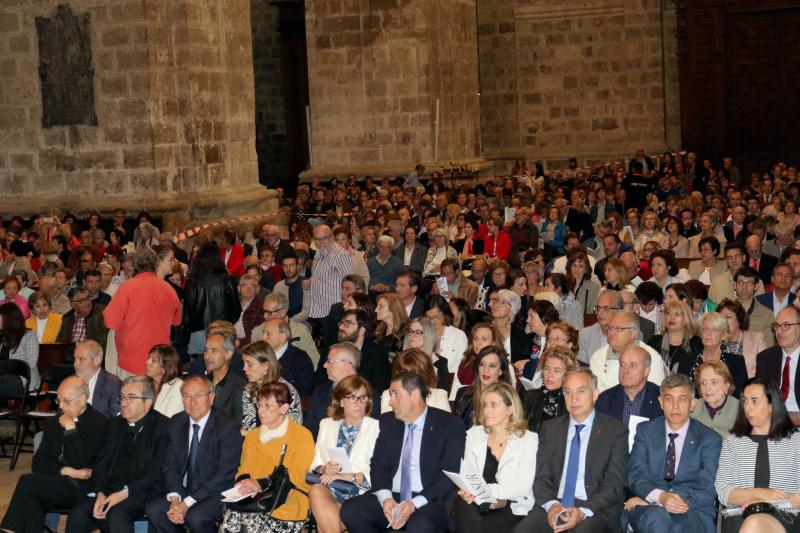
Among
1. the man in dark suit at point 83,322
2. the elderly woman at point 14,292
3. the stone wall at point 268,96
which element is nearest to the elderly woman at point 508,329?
the man in dark suit at point 83,322

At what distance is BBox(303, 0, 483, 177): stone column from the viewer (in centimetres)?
2302

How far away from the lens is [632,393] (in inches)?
321

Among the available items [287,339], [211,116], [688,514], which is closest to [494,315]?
[287,339]

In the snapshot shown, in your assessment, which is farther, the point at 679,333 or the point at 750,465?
the point at 679,333

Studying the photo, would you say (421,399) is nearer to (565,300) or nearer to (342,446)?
(342,446)

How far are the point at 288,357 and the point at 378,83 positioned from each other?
13983mm

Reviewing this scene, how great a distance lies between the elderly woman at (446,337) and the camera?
10234mm

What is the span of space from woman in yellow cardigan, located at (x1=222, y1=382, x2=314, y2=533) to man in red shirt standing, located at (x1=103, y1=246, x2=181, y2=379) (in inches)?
101

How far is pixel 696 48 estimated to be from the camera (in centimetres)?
2708

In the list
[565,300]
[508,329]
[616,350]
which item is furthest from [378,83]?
[616,350]

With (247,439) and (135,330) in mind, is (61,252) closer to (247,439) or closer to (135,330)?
(135,330)

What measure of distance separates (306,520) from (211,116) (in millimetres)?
10498

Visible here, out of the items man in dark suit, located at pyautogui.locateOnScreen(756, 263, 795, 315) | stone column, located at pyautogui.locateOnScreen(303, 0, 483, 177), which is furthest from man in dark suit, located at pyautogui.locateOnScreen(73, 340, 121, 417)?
stone column, located at pyautogui.locateOnScreen(303, 0, 483, 177)

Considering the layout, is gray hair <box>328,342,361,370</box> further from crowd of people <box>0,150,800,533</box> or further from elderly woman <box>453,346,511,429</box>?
elderly woman <box>453,346,511,429</box>
